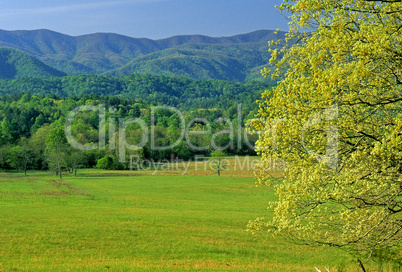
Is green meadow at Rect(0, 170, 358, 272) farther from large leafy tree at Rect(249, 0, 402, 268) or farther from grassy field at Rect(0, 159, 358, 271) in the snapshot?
large leafy tree at Rect(249, 0, 402, 268)

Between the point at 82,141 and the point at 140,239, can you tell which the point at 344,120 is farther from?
the point at 82,141

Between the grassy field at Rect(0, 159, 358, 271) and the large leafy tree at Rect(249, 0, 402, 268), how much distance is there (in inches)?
155

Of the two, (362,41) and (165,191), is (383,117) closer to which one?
(362,41)

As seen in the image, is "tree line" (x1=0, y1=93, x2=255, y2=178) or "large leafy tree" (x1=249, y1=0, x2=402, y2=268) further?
"tree line" (x1=0, y1=93, x2=255, y2=178)

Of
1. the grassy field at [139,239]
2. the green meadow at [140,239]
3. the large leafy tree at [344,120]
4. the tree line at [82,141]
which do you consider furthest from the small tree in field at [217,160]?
the large leafy tree at [344,120]

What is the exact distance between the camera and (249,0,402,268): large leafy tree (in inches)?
428

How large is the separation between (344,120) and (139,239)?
60.8 feet

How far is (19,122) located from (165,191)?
111 meters

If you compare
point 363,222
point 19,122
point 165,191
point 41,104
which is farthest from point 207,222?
point 41,104

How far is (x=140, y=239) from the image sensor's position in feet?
86.7

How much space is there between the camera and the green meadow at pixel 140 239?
20.2 metres

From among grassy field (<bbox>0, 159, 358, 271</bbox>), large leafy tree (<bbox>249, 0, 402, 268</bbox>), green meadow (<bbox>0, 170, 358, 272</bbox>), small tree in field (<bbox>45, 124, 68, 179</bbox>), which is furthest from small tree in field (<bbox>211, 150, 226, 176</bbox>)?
large leafy tree (<bbox>249, 0, 402, 268</bbox>)

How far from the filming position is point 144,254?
2259 cm

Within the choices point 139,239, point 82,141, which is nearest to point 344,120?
point 139,239
